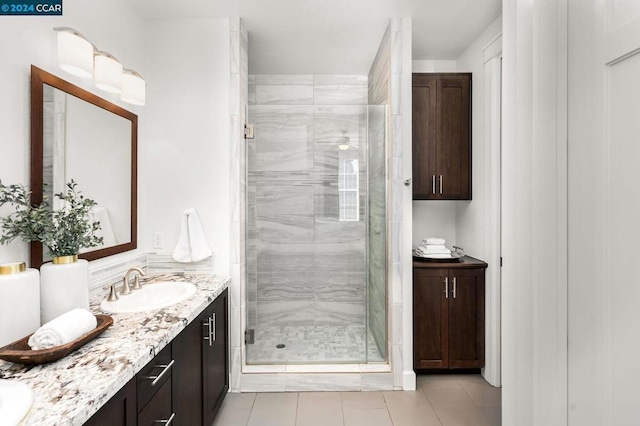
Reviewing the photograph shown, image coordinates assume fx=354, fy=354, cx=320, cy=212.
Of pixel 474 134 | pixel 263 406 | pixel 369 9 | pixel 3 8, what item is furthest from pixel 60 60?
pixel 474 134

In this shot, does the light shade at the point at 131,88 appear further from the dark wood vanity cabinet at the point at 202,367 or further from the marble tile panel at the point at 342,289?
the marble tile panel at the point at 342,289

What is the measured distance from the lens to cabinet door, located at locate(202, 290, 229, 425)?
1.99 meters

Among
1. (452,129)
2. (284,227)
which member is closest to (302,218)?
(284,227)

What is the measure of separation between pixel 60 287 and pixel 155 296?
0.73 meters

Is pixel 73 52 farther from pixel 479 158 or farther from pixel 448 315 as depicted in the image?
pixel 448 315

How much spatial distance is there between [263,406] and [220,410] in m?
0.28

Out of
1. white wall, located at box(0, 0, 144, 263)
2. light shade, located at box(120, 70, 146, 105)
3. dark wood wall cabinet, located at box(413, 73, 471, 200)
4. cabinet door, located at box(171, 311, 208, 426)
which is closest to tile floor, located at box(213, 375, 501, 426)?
cabinet door, located at box(171, 311, 208, 426)

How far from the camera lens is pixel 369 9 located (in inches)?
94.0

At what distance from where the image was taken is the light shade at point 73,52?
156 cm

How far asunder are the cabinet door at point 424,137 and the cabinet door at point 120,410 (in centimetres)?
233

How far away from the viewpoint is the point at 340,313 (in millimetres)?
2799

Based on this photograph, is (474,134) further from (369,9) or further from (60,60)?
(60,60)

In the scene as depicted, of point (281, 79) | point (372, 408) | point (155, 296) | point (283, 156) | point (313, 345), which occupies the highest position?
point (281, 79)

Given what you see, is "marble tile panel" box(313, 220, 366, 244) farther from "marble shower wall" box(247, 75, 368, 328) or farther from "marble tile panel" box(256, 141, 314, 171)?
"marble tile panel" box(256, 141, 314, 171)
